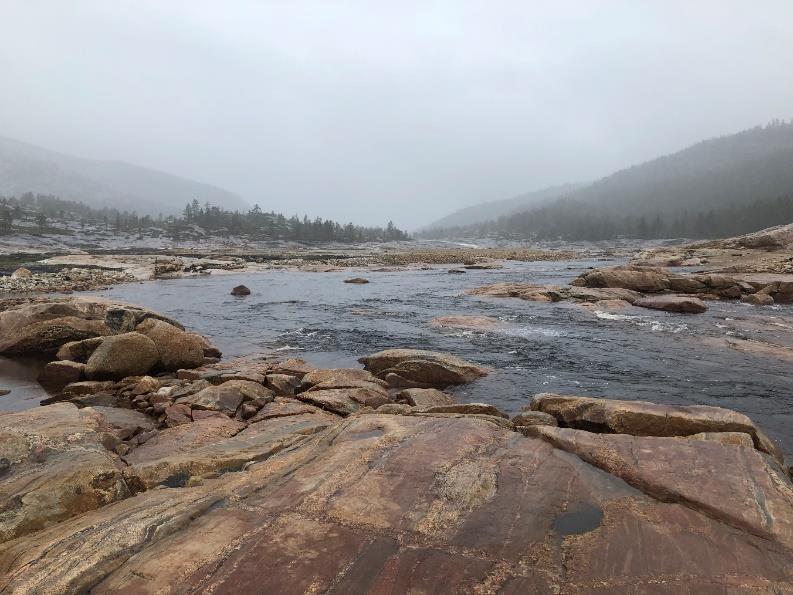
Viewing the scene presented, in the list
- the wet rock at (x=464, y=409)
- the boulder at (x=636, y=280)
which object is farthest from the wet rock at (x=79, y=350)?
the boulder at (x=636, y=280)

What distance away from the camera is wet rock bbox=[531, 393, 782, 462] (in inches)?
265

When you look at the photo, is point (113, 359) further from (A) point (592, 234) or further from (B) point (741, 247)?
(A) point (592, 234)

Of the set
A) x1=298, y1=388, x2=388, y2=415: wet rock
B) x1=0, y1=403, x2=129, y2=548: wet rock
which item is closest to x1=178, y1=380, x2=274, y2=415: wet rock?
x1=298, y1=388, x2=388, y2=415: wet rock

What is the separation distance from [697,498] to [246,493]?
15.1 ft

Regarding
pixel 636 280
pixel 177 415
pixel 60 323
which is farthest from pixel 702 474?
pixel 636 280

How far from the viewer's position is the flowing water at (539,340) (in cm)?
1112

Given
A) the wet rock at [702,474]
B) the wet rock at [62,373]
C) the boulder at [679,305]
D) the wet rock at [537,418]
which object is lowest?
the wet rock at [62,373]

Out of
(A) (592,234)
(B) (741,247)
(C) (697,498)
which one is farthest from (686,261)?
(A) (592,234)

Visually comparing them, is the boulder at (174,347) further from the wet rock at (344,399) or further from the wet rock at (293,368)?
the wet rock at (344,399)

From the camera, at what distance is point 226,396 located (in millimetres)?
9594

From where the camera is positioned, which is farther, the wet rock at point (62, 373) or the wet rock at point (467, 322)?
the wet rock at point (467, 322)

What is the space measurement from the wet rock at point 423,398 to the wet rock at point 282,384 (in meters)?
2.76

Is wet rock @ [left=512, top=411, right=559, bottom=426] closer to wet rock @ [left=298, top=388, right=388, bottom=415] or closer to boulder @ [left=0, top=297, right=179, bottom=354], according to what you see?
wet rock @ [left=298, top=388, right=388, bottom=415]

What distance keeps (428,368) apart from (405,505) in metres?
7.87
